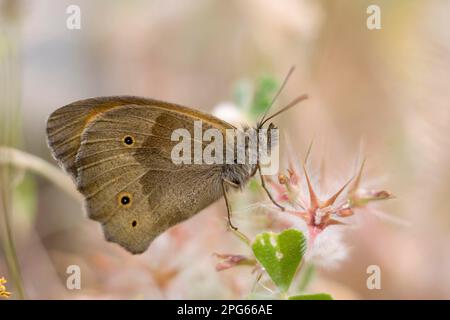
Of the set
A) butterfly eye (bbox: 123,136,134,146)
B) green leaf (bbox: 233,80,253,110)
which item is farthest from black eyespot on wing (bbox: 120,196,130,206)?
green leaf (bbox: 233,80,253,110)

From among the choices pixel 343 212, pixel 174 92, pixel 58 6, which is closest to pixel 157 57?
pixel 174 92

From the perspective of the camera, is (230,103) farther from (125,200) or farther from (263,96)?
(125,200)

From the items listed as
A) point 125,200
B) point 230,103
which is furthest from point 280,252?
point 230,103

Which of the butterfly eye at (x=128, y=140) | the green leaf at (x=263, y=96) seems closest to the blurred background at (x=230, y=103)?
the green leaf at (x=263, y=96)

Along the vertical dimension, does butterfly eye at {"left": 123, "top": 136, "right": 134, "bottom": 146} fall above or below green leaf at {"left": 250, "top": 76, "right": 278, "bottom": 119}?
below

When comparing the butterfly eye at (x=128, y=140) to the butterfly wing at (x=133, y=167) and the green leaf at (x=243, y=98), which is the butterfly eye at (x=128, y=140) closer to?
the butterfly wing at (x=133, y=167)

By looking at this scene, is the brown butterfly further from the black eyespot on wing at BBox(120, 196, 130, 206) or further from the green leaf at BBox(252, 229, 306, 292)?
the green leaf at BBox(252, 229, 306, 292)
